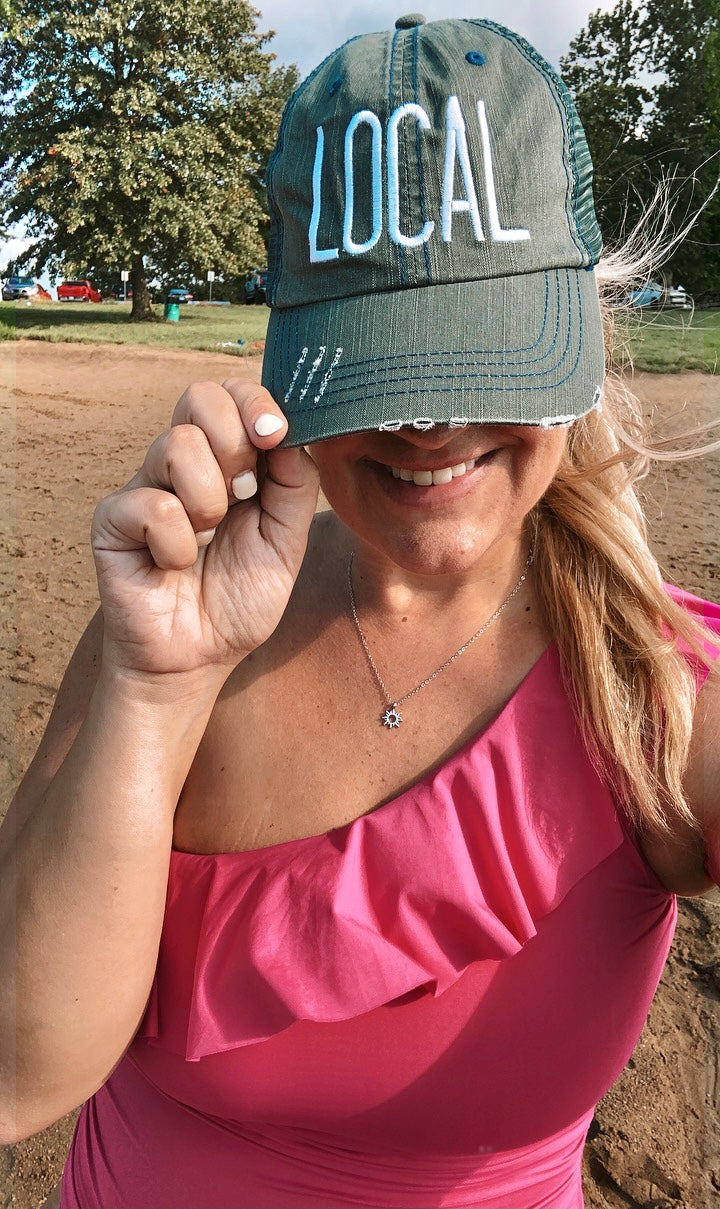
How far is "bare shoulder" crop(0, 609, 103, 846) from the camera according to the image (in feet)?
4.84

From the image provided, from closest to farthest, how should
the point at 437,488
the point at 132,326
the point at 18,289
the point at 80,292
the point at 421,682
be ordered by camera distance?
the point at 437,488 < the point at 421,682 < the point at 132,326 < the point at 18,289 < the point at 80,292

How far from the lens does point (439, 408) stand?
42.5 inches

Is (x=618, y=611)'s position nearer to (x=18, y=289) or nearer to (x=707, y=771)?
(x=707, y=771)

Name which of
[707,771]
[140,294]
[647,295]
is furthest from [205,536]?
[140,294]

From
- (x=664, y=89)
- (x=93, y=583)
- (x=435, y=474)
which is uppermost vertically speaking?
(x=664, y=89)

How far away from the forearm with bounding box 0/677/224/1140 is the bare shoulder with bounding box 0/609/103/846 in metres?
0.12

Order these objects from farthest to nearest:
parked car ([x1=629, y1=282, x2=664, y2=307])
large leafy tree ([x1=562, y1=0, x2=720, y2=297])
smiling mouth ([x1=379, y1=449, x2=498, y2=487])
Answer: large leafy tree ([x1=562, y1=0, x2=720, y2=297])
parked car ([x1=629, y1=282, x2=664, y2=307])
smiling mouth ([x1=379, y1=449, x2=498, y2=487])

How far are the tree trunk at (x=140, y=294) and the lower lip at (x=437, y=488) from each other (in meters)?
23.1

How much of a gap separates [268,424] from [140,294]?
24.2m

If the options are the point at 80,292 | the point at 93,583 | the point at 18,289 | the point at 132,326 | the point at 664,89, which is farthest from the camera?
the point at 80,292

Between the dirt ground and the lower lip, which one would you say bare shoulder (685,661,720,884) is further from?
the dirt ground

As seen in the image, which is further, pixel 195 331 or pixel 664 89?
pixel 195 331

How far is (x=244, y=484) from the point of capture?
121 centimetres

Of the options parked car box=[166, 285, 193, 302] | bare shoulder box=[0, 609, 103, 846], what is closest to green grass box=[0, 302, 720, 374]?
parked car box=[166, 285, 193, 302]
